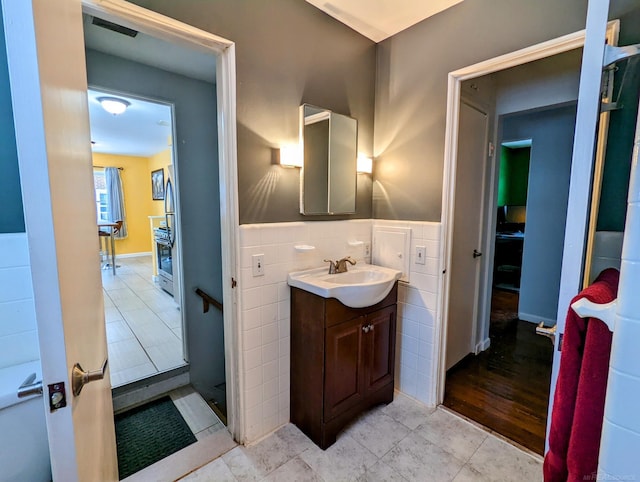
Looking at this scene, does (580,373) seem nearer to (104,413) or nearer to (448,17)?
(104,413)

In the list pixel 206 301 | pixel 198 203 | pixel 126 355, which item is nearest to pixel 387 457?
pixel 206 301

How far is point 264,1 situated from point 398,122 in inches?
44.1

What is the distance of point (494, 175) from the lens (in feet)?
9.25

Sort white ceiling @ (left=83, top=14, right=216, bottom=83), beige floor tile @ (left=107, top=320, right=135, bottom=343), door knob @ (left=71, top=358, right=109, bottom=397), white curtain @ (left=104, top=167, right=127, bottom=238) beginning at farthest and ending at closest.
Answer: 1. white curtain @ (left=104, top=167, right=127, bottom=238)
2. beige floor tile @ (left=107, top=320, right=135, bottom=343)
3. white ceiling @ (left=83, top=14, right=216, bottom=83)
4. door knob @ (left=71, top=358, right=109, bottom=397)

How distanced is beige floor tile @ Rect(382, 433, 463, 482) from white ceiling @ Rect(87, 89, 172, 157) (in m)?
2.92

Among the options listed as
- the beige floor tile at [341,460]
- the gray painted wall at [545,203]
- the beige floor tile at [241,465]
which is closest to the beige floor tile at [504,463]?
the beige floor tile at [341,460]

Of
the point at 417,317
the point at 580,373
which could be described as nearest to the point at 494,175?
the point at 417,317

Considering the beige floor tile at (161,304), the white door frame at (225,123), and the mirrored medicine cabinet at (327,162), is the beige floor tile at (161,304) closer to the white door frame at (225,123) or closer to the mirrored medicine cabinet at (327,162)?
the white door frame at (225,123)

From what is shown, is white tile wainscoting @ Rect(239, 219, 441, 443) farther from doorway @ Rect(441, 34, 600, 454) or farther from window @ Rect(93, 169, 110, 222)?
window @ Rect(93, 169, 110, 222)

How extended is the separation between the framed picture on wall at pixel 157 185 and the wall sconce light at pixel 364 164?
5625 mm

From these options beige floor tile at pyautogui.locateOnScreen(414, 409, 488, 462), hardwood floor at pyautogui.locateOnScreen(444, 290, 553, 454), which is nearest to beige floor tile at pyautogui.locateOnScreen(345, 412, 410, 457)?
beige floor tile at pyautogui.locateOnScreen(414, 409, 488, 462)

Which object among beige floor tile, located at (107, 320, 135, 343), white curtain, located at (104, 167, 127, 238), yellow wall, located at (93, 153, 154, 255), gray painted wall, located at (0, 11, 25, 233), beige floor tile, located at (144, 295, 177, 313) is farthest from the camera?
yellow wall, located at (93, 153, 154, 255)

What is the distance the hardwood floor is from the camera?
1901 millimetres

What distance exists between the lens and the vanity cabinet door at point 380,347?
1.91 m
